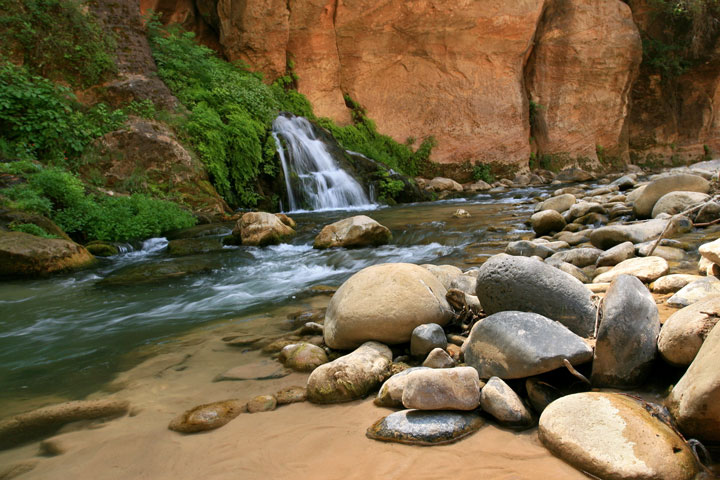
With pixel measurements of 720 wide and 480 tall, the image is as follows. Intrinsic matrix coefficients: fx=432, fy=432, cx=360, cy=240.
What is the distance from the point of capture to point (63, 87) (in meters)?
9.14

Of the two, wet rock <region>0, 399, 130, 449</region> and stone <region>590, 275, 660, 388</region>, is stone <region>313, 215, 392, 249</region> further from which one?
stone <region>590, 275, 660, 388</region>

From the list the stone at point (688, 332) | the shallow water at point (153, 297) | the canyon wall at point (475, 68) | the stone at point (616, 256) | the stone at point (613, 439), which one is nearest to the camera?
the stone at point (613, 439)

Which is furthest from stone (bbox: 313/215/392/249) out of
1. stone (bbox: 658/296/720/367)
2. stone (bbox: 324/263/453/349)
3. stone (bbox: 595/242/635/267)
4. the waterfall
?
stone (bbox: 658/296/720/367)

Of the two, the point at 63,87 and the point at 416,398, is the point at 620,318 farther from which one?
the point at 63,87

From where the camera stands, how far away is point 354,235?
272 inches

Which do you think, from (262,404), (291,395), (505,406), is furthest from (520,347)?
(262,404)

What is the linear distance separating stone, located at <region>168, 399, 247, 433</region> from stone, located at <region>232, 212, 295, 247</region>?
5102 millimetres

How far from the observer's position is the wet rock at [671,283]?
9.78 ft

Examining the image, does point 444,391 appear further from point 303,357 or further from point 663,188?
point 663,188

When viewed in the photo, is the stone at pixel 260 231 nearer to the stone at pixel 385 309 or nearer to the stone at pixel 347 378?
the stone at pixel 385 309

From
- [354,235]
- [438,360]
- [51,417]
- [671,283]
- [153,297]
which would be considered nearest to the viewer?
[51,417]

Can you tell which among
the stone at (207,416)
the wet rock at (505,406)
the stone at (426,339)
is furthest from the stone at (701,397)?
the stone at (207,416)

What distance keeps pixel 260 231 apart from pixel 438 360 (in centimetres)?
543

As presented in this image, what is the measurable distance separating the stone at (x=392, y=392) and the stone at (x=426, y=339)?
422 millimetres
